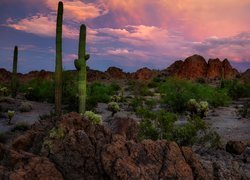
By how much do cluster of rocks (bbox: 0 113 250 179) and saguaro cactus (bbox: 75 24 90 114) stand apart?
10.9 m

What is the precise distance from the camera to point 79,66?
19.0 meters

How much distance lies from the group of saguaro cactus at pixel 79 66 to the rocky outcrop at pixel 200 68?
59015mm

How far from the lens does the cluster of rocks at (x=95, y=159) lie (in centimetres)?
655

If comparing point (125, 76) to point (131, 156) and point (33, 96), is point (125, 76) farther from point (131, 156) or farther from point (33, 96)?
point (131, 156)

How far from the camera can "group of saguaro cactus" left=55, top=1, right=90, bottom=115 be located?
62.5ft

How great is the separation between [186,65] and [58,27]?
62100 mm

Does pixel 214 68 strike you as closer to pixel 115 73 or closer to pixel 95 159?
Result: pixel 115 73

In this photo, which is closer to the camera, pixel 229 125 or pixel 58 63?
pixel 229 125

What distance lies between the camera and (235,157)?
12.2 metres

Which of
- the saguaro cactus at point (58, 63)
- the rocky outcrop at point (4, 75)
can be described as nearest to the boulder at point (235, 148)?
the saguaro cactus at point (58, 63)

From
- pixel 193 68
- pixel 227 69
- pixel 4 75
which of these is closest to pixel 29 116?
pixel 4 75

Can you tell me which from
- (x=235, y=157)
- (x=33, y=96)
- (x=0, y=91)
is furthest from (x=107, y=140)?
(x=0, y=91)

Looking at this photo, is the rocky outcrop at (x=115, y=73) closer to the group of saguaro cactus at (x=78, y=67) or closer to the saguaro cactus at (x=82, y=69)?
the group of saguaro cactus at (x=78, y=67)

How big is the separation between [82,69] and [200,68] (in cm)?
6370
